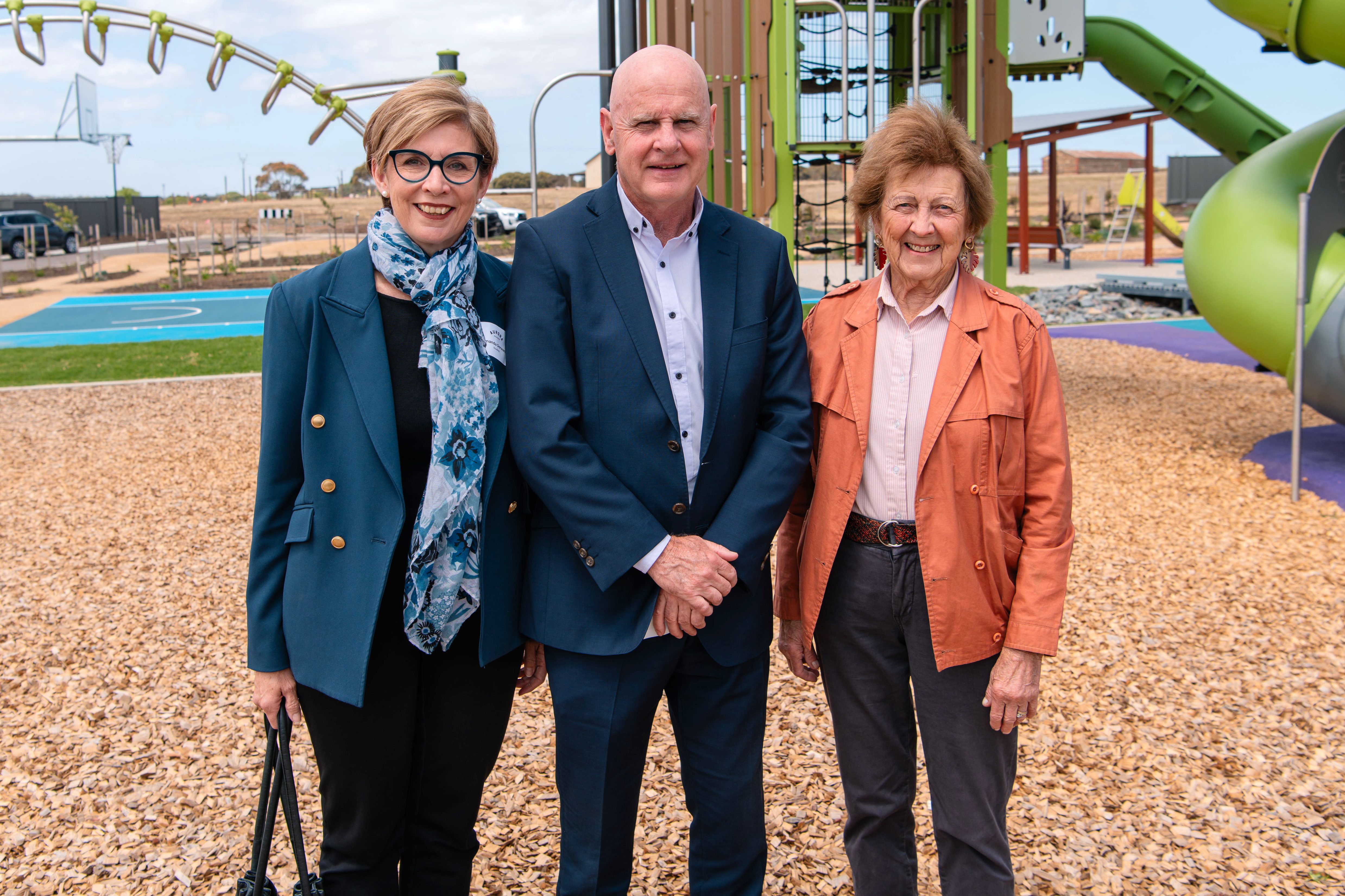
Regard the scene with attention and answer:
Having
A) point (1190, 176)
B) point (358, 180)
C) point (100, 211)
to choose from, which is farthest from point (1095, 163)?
point (100, 211)

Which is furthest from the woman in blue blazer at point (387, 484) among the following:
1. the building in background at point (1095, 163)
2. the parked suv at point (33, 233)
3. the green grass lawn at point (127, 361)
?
the building in background at point (1095, 163)

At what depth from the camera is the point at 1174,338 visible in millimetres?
12828

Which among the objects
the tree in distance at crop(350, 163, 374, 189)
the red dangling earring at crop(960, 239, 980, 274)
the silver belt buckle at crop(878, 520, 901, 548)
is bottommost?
the silver belt buckle at crop(878, 520, 901, 548)

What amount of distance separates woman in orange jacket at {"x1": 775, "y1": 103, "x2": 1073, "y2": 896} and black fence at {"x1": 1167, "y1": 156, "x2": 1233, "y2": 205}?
4399 centimetres

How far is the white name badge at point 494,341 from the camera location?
2.06 metres

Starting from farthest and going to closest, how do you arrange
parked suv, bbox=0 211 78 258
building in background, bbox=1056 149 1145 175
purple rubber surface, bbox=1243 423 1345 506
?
1. building in background, bbox=1056 149 1145 175
2. parked suv, bbox=0 211 78 258
3. purple rubber surface, bbox=1243 423 1345 506

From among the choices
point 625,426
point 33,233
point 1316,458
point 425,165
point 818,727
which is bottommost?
point 818,727

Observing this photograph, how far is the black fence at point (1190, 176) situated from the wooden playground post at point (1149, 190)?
19387mm

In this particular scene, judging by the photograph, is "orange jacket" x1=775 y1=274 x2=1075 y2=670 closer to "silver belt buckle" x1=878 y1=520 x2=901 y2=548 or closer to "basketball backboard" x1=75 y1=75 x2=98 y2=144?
"silver belt buckle" x1=878 y1=520 x2=901 y2=548

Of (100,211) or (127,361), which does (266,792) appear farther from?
(100,211)

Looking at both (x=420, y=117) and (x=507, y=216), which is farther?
(x=507, y=216)

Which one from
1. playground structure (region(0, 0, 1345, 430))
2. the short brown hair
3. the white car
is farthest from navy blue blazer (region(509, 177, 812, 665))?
the white car

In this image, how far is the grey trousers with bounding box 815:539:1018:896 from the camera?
2.11 meters

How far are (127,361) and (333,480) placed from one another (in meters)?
12.2
